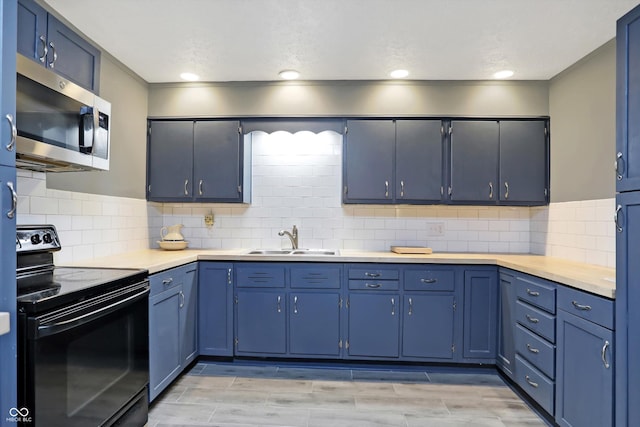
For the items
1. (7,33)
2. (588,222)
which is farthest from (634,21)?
(7,33)

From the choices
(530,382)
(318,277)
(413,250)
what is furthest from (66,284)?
(530,382)

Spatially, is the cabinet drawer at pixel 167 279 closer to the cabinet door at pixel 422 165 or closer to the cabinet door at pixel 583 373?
the cabinet door at pixel 422 165

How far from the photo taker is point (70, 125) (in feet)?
6.08

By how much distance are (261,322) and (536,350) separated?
1.97 meters

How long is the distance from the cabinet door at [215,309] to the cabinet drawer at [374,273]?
1018 mm

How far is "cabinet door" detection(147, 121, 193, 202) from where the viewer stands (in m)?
3.33

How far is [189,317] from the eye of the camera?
286 cm

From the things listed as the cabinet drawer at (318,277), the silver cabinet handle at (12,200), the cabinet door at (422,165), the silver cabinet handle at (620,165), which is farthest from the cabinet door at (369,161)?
the silver cabinet handle at (12,200)

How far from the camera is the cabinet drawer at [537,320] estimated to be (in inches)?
84.5

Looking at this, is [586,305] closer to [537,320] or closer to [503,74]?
[537,320]

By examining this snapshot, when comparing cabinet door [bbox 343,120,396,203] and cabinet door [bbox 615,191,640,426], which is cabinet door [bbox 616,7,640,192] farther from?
cabinet door [bbox 343,120,396,203]

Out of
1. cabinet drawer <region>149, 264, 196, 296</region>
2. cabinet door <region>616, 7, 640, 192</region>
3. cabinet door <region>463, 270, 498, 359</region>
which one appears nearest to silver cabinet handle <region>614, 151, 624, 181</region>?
cabinet door <region>616, 7, 640, 192</region>

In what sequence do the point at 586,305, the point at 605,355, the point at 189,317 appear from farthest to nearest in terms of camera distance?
1. the point at 189,317
2. the point at 586,305
3. the point at 605,355

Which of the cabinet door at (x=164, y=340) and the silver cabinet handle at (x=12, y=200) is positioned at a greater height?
the silver cabinet handle at (x=12, y=200)
